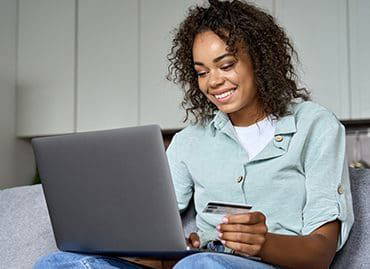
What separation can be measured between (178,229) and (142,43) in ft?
6.70

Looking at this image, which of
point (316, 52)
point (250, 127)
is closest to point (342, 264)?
point (250, 127)

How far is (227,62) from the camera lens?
4.66 ft

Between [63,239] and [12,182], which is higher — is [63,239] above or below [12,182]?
above

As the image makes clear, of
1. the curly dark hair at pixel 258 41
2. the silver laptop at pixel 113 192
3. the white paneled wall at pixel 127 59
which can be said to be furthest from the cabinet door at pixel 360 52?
the silver laptop at pixel 113 192

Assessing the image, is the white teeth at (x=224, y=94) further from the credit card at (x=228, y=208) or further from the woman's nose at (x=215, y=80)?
the credit card at (x=228, y=208)

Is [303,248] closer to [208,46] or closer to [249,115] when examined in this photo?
[249,115]

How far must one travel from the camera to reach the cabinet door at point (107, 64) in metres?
3.09

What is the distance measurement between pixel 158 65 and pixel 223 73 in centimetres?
163

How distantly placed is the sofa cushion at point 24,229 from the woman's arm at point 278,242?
0.74 metres

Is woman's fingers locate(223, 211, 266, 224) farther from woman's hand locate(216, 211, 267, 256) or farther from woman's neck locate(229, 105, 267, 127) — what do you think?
woman's neck locate(229, 105, 267, 127)

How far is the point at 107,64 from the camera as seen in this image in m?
3.13

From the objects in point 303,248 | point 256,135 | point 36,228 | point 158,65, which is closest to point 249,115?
point 256,135

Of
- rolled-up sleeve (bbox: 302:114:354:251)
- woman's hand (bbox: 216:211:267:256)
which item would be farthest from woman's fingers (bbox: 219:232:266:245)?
rolled-up sleeve (bbox: 302:114:354:251)

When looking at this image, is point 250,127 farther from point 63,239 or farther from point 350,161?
point 350,161
